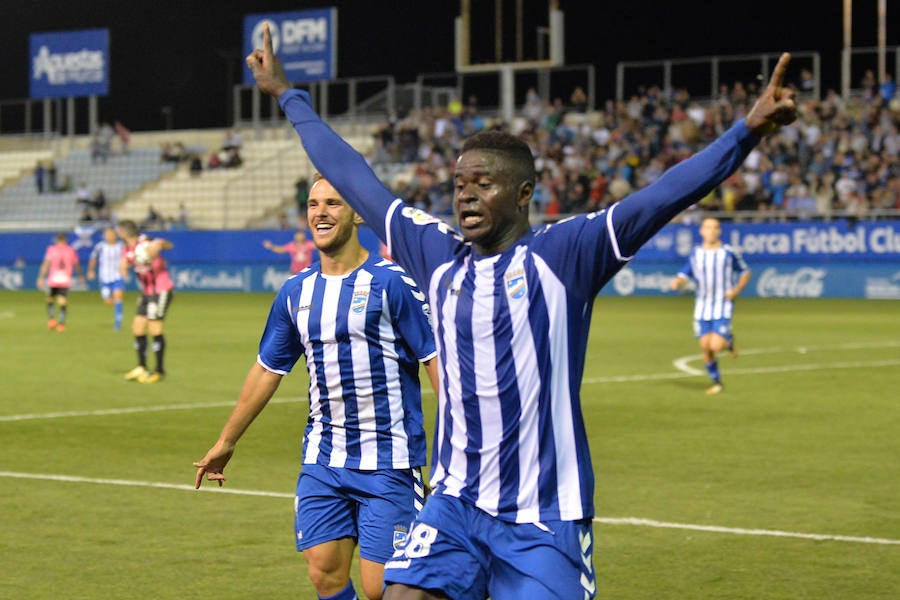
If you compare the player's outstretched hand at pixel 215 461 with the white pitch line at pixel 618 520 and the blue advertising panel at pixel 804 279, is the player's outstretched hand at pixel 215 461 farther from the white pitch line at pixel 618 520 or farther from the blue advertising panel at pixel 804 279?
the blue advertising panel at pixel 804 279

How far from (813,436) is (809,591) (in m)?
6.21

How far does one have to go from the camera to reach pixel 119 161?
184ft

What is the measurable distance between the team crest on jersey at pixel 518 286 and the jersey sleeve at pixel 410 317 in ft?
6.57

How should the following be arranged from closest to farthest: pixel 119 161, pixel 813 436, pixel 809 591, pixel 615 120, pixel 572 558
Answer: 1. pixel 572 558
2. pixel 809 591
3. pixel 813 436
4. pixel 615 120
5. pixel 119 161

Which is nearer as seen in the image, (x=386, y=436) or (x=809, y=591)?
(x=386, y=436)

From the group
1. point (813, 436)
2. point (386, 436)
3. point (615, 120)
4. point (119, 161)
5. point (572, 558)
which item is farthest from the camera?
point (119, 161)

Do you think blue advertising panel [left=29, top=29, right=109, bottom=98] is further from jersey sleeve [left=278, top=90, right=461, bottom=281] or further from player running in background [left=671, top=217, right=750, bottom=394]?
jersey sleeve [left=278, top=90, right=461, bottom=281]

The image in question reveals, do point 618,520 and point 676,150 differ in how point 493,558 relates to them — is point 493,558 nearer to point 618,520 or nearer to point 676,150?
point 618,520

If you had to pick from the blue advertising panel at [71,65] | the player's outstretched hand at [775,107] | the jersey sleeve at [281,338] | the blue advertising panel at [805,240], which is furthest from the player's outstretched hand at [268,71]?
the blue advertising panel at [71,65]

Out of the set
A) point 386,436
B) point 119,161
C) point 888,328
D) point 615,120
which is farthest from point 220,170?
point 386,436

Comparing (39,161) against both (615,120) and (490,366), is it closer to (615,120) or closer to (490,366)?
(615,120)

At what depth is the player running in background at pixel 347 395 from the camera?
20.4 feet

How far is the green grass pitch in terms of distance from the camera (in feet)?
27.3

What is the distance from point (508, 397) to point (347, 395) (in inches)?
77.9
